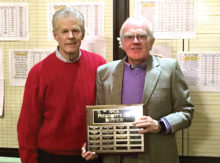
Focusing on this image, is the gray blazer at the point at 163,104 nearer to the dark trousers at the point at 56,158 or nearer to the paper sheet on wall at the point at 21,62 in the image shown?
the dark trousers at the point at 56,158

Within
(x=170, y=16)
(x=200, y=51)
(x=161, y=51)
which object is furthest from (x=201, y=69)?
(x=170, y=16)

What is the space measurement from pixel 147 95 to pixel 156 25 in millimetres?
689

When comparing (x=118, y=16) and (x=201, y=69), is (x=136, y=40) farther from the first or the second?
(x=201, y=69)

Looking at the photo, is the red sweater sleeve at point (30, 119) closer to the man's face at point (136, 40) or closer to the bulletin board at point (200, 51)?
the man's face at point (136, 40)

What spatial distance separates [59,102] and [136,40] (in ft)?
1.96

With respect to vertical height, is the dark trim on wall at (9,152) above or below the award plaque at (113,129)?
below

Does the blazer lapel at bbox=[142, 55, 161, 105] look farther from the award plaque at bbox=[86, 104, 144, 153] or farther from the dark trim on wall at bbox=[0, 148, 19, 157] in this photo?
the dark trim on wall at bbox=[0, 148, 19, 157]

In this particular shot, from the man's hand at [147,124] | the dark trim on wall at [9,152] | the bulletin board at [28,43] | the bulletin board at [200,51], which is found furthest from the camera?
the dark trim on wall at [9,152]

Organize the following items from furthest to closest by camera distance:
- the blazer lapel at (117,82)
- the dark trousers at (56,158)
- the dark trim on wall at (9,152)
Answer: the dark trim on wall at (9,152) → the dark trousers at (56,158) → the blazer lapel at (117,82)

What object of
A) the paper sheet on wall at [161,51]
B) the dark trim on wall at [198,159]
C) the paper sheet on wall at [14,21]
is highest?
the paper sheet on wall at [14,21]

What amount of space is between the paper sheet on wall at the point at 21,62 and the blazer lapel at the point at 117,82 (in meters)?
0.76

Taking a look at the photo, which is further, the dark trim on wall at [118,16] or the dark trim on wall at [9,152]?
the dark trim on wall at [9,152]

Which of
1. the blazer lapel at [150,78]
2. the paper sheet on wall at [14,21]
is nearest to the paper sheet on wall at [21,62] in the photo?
the paper sheet on wall at [14,21]

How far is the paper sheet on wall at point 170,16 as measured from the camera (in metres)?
2.03
